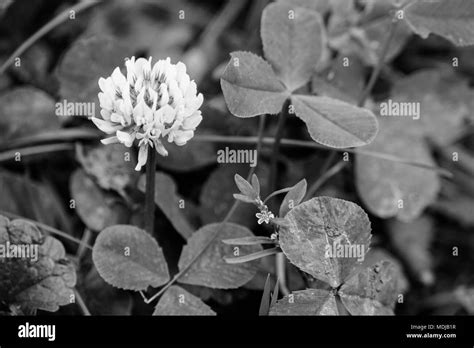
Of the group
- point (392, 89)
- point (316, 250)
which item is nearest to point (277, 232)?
point (316, 250)

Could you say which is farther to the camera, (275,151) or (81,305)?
(275,151)

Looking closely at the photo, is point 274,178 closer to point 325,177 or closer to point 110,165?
point 325,177

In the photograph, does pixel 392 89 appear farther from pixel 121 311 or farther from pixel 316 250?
pixel 121 311

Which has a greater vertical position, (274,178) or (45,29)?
(45,29)

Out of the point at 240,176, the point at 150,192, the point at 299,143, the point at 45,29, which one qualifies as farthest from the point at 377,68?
the point at 45,29

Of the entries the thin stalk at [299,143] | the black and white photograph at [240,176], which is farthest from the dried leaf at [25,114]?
the thin stalk at [299,143]

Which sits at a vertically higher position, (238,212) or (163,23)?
(163,23)

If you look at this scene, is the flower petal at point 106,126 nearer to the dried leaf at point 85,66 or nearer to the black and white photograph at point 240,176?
the black and white photograph at point 240,176
